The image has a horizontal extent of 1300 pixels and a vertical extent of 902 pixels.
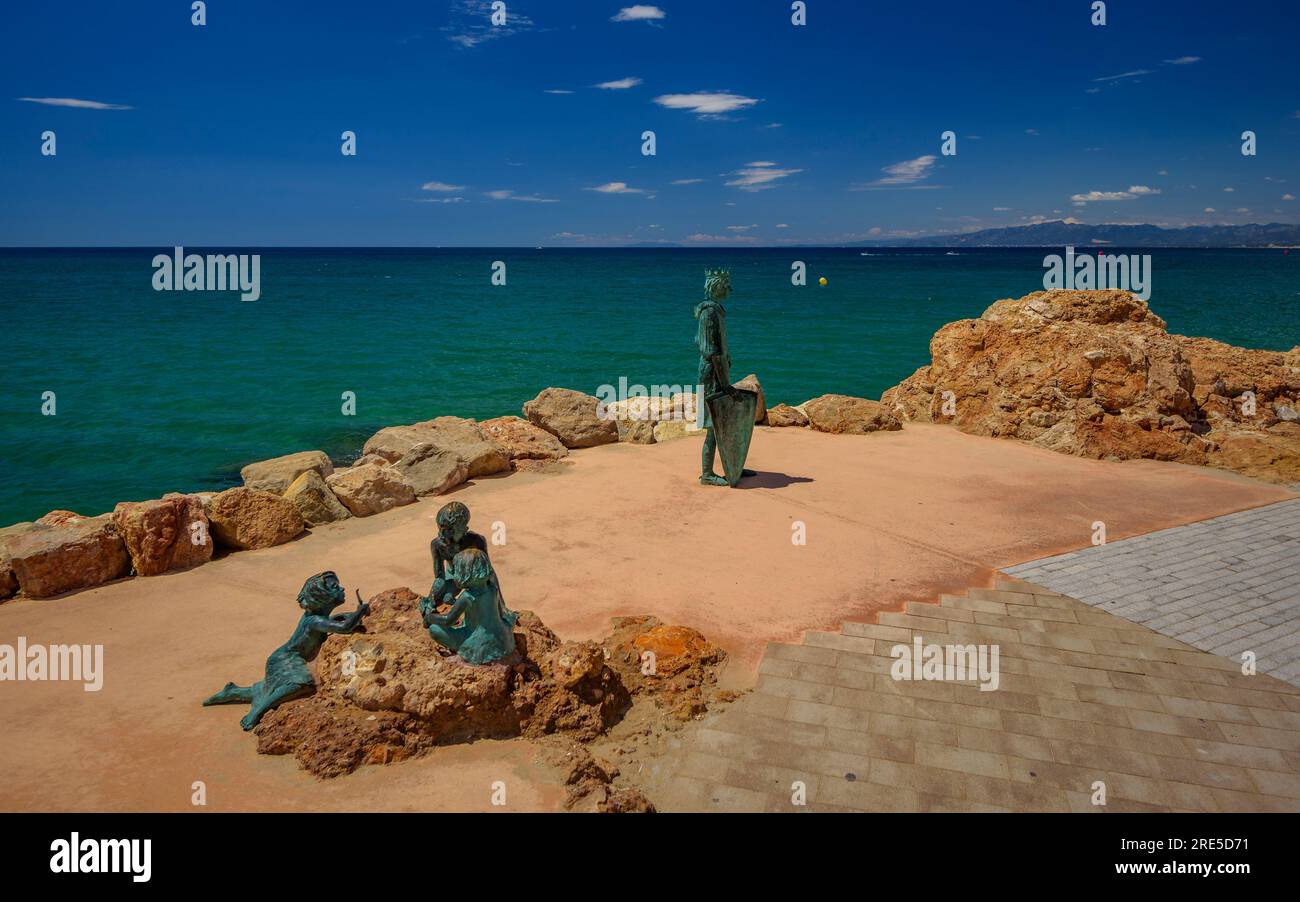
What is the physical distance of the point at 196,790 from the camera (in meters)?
4.75

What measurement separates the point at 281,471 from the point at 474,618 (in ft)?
27.6

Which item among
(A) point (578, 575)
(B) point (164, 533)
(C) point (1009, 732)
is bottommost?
(C) point (1009, 732)

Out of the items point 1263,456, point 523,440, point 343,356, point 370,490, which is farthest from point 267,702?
point 343,356

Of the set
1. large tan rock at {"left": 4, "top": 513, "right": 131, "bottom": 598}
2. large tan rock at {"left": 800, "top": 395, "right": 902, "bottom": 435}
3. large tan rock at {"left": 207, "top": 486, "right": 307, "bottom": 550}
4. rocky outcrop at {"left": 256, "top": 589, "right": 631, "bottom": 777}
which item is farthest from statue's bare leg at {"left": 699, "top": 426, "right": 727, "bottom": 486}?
large tan rock at {"left": 4, "top": 513, "right": 131, "bottom": 598}

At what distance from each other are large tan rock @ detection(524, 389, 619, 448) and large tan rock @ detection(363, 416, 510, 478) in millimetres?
1215

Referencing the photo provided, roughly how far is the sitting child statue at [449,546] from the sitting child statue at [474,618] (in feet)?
0.16

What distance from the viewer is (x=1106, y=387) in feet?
45.1

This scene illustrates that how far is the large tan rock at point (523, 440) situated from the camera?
12.6 meters

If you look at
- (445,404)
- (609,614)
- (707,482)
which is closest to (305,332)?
(445,404)

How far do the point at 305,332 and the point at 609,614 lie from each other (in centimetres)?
3802

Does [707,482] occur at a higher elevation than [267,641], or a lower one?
higher

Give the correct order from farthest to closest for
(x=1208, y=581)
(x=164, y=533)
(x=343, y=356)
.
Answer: (x=343, y=356), (x=164, y=533), (x=1208, y=581)

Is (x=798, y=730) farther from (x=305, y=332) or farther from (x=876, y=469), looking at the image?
(x=305, y=332)

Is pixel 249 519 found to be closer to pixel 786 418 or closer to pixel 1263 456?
pixel 786 418
